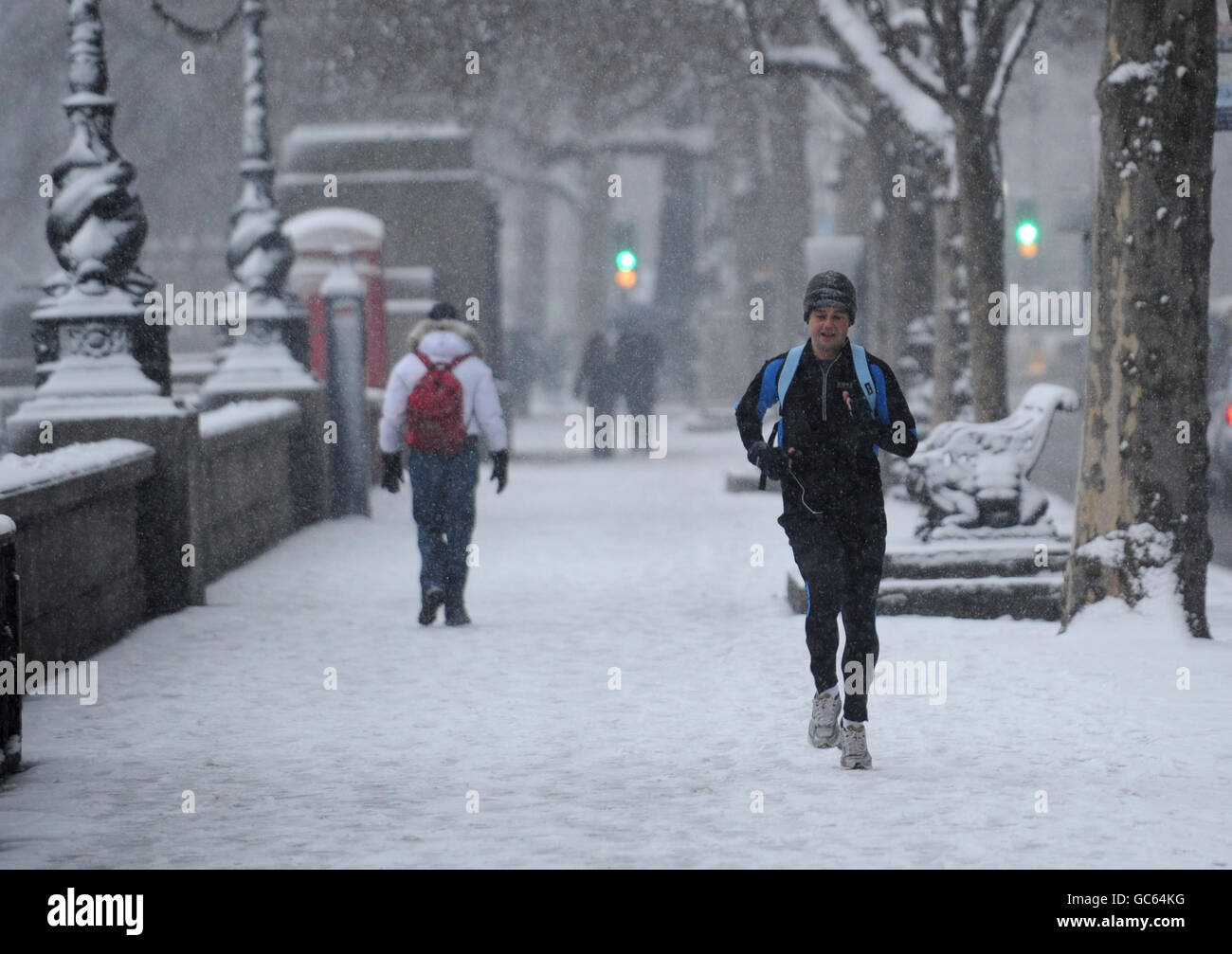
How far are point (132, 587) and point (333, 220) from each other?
40.2ft

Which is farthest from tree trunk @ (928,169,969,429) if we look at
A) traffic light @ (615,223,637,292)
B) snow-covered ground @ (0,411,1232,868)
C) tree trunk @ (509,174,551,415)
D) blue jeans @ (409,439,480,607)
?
tree trunk @ (509,174,551,415)

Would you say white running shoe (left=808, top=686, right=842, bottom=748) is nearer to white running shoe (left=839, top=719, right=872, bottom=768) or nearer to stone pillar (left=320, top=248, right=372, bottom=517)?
white running shoe (left=839, top=719, right=872, bottom=768)

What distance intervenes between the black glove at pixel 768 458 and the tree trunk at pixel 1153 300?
134 inches

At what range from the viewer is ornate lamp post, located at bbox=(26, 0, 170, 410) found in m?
12.6

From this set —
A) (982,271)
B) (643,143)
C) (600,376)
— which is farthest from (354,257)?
(643,143)

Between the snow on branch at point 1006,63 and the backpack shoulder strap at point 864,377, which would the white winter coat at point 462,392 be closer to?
the backpack shoulder strap at point 864,377

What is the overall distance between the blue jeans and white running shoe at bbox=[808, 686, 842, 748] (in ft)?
13.6

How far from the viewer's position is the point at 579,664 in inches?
418

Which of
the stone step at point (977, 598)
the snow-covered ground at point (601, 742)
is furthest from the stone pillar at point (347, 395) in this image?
the stone step at point (977, 598)

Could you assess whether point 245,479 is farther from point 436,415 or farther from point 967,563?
point 967,563

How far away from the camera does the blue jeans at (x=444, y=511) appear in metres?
12.0

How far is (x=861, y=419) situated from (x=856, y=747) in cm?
115
